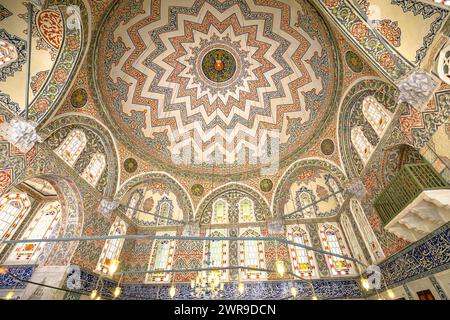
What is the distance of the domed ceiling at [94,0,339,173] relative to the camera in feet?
25.0

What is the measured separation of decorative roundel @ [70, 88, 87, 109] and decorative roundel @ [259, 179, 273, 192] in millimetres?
7741

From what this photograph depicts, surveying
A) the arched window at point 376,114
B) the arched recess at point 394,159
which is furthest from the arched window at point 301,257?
the arched window at point 376,114

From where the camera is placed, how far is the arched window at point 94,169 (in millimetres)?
7798

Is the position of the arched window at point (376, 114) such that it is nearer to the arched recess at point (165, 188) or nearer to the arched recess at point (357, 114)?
the arched recess at point (357, 114)

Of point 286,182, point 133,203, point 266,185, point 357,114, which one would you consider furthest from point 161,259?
point 357,114

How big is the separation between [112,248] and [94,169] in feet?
11.2

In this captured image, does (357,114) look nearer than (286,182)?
Yes

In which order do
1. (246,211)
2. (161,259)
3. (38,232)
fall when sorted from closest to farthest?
1. (38,232)
2. (161,259)
3. (246,211)

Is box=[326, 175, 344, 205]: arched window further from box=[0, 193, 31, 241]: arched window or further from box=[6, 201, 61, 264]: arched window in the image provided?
box=[0, 193, 31, 241]: arched window

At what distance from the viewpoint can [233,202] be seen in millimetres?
10766

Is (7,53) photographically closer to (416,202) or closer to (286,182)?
(286,182)

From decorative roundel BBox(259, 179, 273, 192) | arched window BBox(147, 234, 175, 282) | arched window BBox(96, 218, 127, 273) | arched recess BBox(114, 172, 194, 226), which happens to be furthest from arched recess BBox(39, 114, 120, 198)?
decorative roundel BBox(259, 179, 273, 192)

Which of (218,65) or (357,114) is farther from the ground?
(218,65)
